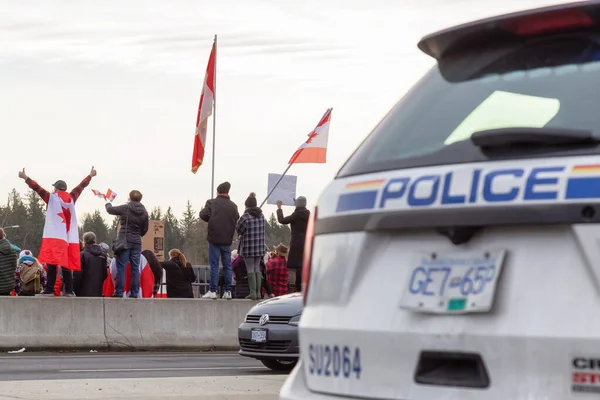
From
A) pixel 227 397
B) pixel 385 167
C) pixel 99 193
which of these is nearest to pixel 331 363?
pixel 385 167

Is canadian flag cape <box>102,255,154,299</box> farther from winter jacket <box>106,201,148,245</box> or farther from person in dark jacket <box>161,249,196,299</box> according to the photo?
winter jacket <box>106,201,148,245</box>

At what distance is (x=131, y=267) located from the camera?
60.0 ft

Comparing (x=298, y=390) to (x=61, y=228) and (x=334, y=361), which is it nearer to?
(x=334, y=361)

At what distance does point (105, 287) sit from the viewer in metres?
20.3

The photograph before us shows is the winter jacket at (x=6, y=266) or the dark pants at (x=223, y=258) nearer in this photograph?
the dark pants at (x=223, y=258)

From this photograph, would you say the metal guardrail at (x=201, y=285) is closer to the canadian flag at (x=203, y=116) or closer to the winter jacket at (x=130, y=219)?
the canadian flag at (x=203, y=116)

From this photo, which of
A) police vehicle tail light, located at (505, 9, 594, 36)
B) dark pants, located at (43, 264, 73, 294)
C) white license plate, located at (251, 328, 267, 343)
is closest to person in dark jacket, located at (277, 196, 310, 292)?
dark pants, located at (43, 264, 73, 294)

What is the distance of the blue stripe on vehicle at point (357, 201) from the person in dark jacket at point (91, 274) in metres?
16.0

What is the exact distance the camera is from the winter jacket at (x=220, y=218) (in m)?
18.1

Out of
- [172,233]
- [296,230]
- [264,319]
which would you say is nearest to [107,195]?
[296,230]

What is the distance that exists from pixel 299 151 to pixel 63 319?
7.85 m

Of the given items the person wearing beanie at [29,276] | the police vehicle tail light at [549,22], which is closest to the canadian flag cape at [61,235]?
the person wearing beanie at [29,276]

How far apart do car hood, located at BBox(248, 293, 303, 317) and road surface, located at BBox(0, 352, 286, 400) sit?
66 centimetres

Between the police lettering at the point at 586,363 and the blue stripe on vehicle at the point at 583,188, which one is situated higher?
the blue stripe on vehicle at the point at 583,188
